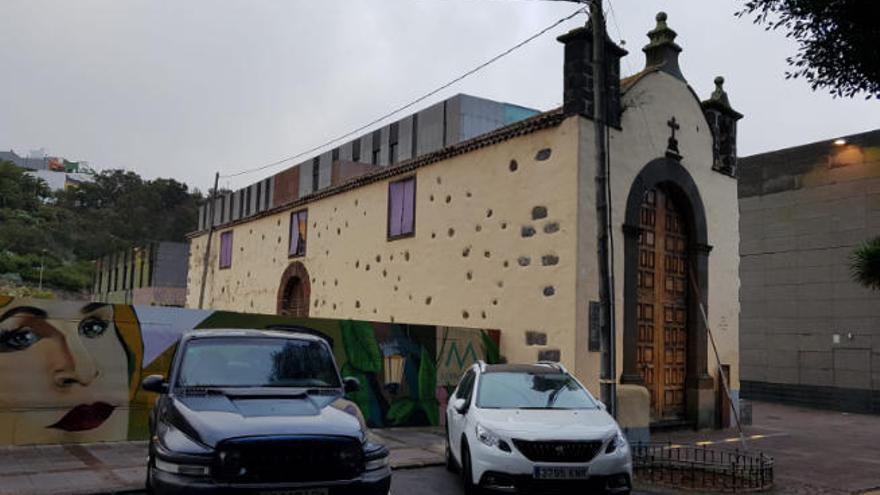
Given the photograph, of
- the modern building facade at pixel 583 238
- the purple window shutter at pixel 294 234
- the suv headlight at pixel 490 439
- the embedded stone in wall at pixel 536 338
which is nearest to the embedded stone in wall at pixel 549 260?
the modern building facade at pixel 583 238

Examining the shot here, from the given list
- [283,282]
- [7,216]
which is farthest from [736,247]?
[7,216]

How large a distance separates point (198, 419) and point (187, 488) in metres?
0.63

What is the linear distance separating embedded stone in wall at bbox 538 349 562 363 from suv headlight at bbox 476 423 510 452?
19.3 ft

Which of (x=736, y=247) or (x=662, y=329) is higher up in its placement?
(x=736, y=247)

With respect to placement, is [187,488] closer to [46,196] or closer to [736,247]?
[736,247]

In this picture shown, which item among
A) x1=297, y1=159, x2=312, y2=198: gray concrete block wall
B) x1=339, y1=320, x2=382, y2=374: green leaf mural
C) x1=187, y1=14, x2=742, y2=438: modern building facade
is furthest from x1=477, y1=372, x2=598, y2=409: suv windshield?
x1=297, y1=159, x2=312, y2=198: gray concrete block wall

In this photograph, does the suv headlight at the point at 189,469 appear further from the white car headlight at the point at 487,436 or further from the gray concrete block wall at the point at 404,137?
the gray concrete block wall at the point at 404,137

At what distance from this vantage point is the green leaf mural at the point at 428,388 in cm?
1438

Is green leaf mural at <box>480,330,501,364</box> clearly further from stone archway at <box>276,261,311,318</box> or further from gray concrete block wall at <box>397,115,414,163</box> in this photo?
gray concrete block wall at <box>397,115,414,163</box>

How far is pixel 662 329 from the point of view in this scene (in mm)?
16000

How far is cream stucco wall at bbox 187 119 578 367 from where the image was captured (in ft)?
46.2

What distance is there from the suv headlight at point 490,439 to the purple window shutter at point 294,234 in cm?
1640

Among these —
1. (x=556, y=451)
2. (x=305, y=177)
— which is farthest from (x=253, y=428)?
(x=305, y=177)

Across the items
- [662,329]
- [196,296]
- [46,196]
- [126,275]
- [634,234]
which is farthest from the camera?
[46,196]
